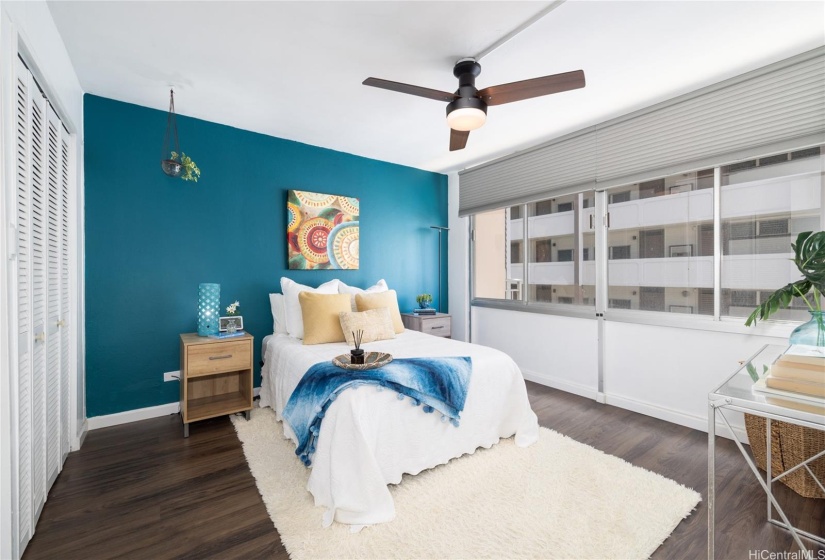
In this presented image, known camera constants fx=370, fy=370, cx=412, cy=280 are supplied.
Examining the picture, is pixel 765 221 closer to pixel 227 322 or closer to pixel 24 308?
pixel 227 322

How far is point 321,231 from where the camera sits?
4.01m

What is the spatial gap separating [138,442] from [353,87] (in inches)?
121

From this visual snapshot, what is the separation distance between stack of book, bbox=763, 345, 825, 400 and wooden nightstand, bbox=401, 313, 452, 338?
10.7 feet

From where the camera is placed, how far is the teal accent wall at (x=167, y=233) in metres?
2.97

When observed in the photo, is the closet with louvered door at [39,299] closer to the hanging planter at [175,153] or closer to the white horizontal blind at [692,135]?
the hanging planter at [175,153]

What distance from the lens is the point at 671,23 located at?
6.82 feet

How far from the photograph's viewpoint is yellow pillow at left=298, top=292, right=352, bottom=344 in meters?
3.14

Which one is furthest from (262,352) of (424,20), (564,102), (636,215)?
(636,215)

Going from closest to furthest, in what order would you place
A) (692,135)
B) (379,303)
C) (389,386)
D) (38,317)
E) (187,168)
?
(38,317) < (389,386) < (692,135) < (187,168) < (379,303)

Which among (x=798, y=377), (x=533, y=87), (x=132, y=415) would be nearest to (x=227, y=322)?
(x=132, y=415)

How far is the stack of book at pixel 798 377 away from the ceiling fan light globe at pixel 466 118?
1801 millimetres

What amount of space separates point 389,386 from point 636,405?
2.48 metres

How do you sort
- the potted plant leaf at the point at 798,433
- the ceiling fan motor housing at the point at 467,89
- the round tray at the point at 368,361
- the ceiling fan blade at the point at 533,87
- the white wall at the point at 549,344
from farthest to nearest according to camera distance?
the white wall at the point at 549,344 < the round tray at the point at 368,361 < the ceiling fan motor housing at the point at 467,89 < the potted plant leaf at the point at 798,433 < the ceiling fan blade at the point at 533,87

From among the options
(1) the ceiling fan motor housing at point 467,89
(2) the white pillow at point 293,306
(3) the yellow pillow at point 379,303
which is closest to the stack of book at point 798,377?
(1) the ceiling fan motor housing at point 467,89
